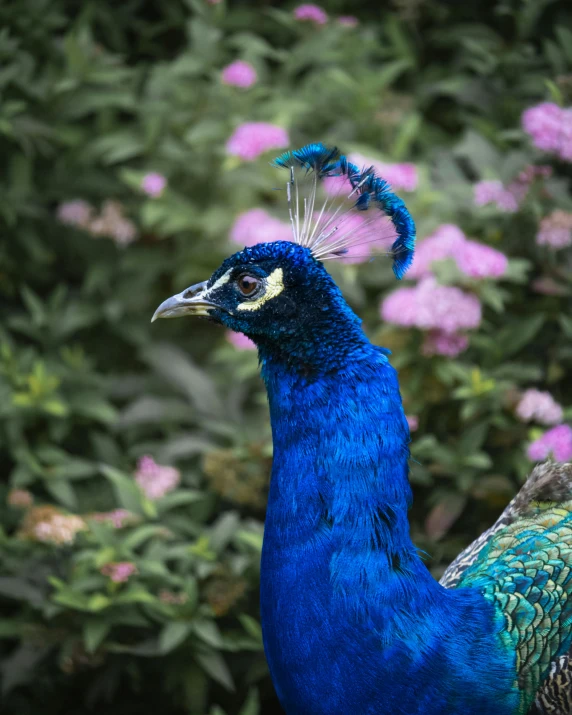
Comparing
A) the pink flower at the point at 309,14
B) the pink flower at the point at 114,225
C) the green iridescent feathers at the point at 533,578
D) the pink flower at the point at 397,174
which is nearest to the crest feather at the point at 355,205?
the green iridescent feathers at the point at 533,578

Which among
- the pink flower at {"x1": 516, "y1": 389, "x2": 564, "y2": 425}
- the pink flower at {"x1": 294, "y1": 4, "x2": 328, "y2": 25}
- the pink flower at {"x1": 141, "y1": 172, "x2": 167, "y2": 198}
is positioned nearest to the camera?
the pink flower at {"x1": 516, "y1": 389, "x2": 564, "y2": 425}

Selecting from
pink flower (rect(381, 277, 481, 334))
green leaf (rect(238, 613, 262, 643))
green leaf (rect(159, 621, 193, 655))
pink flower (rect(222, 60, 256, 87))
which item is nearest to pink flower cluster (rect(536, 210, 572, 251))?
pink flower (rect(381, 277, 481, 334))

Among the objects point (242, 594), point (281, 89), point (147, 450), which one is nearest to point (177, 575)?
point (242, 594)

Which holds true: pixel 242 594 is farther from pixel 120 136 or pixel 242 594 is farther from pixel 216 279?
pixel 120 136

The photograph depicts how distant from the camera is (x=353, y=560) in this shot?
46.8 inches

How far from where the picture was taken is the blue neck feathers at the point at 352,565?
119cm

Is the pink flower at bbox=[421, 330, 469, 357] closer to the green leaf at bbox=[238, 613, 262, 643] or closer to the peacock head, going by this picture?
the green leaf at bbox=[238, 613, 262, 643]

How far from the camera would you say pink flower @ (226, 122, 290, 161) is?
2461 mm

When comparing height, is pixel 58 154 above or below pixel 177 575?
above

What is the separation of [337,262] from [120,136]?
88cm

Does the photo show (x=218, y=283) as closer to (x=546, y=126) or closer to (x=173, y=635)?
(x=173, y=635)

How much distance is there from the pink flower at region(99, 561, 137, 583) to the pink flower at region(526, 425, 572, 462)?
3.02 feet

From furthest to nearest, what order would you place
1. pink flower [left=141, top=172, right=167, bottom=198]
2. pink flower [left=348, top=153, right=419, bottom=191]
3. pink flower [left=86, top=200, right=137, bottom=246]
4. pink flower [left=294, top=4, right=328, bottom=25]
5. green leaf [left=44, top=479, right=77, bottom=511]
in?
pink flower [left=294, top=4, right=328, bottom=25] → pink flower [left=86, top=200, right=137, bottom=246] → pink flower [left=141, top=172, right=167, bottom=198] → pink flower [left=348, top=153, right=419, bottom=191] → green leaf [left=44, top=479, right=77, bottom=511]

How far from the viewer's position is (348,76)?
9.93 ft
